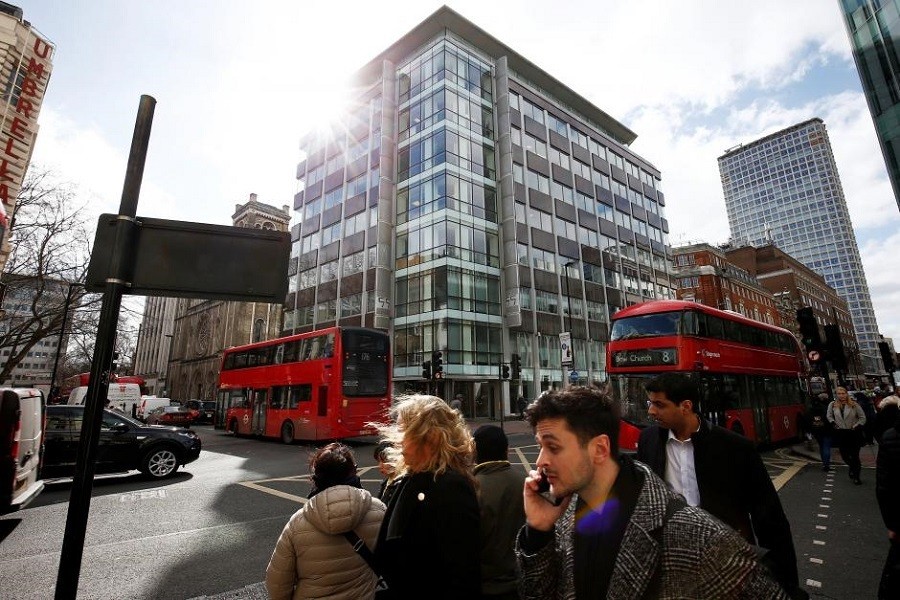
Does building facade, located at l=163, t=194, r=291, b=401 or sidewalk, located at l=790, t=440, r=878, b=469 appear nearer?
sidewalk, located at l=790, t=440, r=878, b=469

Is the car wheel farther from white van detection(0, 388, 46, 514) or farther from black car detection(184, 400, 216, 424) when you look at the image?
black car detection(184, 400, 216, 424)

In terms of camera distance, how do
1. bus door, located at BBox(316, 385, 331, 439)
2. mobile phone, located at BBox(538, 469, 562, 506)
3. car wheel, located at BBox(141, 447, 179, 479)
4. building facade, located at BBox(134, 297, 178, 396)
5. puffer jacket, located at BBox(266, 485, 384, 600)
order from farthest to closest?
building facade, located at BBox(134, 297, 178, 396)
bus door, located at BBox(316, 385, 331, 439)
car wheel, located at BBox(141, 447, 179, 479)
puffer jacket, located at BBox(266, 485, 384, 600)
mobile phone, located at BBox(538, 469, 562, 506)

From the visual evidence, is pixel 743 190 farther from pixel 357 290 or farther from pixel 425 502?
pixel 425 502

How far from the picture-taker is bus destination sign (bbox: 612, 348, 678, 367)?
34.9ft

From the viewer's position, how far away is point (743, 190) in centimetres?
11050

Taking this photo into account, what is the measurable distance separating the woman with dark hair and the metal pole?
2.84ft

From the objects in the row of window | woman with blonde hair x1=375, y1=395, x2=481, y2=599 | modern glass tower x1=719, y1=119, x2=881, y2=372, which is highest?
modern glass tower x1=719, y1=119, x2=881, y2=372

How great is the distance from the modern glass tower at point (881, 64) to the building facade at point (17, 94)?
3117 cm

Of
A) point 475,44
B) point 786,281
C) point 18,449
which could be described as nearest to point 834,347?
point 18,449

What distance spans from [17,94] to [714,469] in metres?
21.8

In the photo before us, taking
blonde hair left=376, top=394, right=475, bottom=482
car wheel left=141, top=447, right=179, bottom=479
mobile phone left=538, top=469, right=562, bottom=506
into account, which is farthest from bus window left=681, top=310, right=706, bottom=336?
car wheel left=141, top=447, right=179, bottom=479

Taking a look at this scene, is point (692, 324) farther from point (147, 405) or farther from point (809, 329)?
point (147, 405)

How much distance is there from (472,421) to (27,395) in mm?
22466

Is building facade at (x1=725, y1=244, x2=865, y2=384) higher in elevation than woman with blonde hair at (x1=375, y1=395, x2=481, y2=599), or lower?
higher
